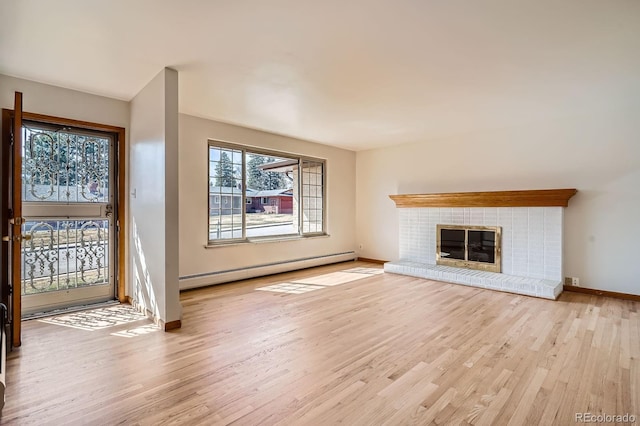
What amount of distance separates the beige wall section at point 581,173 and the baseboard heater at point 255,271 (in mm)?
2537

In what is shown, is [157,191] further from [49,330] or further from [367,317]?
[367,317]

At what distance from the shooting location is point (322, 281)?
5.21 meters

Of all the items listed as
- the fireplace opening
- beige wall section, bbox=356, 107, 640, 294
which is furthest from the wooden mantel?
the fireplace opening

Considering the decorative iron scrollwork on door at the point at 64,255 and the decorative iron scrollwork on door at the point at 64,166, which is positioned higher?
the decorative iron scrollwork on door at the point at 64,166

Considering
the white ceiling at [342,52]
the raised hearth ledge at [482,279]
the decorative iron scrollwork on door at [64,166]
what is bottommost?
the raised hearth ledge at [482,279]

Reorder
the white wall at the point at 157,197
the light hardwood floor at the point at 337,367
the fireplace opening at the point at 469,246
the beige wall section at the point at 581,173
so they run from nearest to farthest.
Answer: the light hardwood floor at the point at 337,367 → the white wall at the point at 157,197 → the beige wall section at the point at 581,173 → the fireplace opening at the point at 469,246

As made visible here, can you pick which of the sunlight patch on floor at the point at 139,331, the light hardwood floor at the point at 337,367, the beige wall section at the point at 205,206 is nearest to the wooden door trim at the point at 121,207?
the beige wall section at the point at 205,206

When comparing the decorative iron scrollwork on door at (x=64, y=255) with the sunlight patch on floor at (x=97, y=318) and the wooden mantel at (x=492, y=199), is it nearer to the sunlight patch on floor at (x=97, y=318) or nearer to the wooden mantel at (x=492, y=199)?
the sunlight patch on floor at (x=97, y=318)

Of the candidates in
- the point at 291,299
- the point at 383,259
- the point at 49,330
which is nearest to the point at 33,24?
the point at 49,330

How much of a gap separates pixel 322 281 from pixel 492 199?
122 inches

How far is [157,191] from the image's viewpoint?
3.26 m

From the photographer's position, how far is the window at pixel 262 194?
505 centimetres

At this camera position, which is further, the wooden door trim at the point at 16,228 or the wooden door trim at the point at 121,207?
the wooden door trim at the point at 121,207

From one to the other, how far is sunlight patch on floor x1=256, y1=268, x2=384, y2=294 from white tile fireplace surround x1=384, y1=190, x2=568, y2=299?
53 cm
